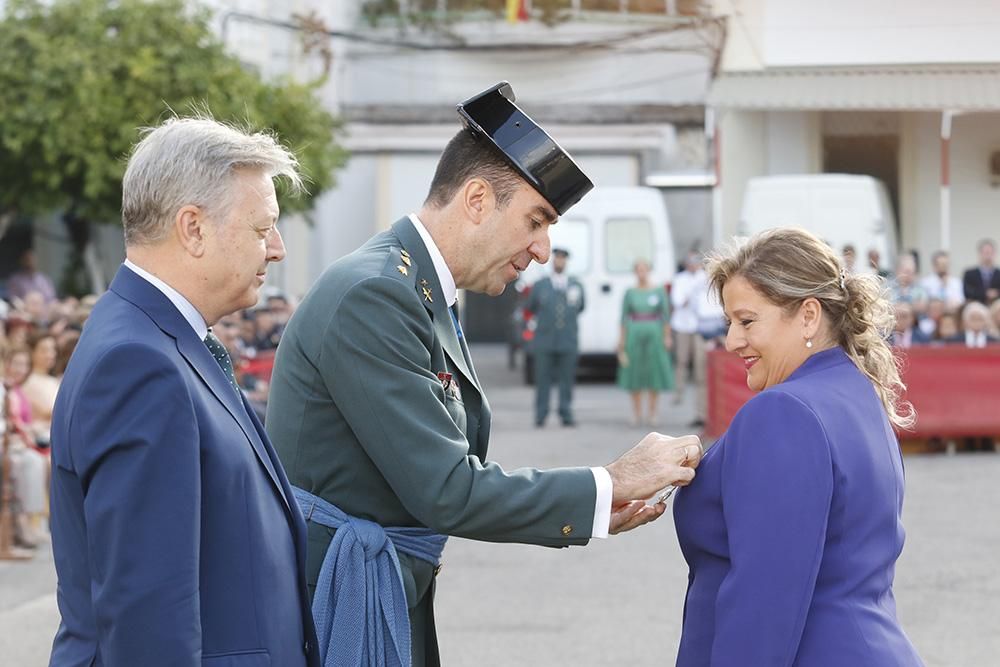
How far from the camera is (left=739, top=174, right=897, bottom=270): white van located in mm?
18922

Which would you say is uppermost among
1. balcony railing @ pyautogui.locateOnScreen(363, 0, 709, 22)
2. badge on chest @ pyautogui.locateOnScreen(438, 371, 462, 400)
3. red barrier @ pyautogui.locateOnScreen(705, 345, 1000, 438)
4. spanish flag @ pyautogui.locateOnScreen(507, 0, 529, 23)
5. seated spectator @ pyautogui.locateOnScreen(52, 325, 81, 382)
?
balcony railing @ pyautogui.locateOnScreen(363, 0, 709, 22)

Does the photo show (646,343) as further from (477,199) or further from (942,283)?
(477,199)

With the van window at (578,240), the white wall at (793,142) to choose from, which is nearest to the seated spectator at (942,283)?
the white wall at (793,142)

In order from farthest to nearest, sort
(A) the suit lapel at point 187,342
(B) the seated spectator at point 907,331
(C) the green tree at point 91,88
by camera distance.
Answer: (C) the green tree at point 91,88 → (B) the seated spectator at point 907,331 → (A) the suit lapel at point 187,342

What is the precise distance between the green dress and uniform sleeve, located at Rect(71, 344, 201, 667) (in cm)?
1410

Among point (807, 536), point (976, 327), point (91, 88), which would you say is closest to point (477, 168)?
point (807, 536)

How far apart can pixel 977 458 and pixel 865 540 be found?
1098cm

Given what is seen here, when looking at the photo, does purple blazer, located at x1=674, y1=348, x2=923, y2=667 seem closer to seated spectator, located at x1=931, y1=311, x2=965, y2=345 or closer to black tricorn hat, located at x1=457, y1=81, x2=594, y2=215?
black tricorn hat, located at x1=457, y1=81, x2=594, y2=215

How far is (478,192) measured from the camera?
11.3ft

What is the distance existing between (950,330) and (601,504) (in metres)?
11.8

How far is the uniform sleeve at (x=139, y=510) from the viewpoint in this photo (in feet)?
8.39

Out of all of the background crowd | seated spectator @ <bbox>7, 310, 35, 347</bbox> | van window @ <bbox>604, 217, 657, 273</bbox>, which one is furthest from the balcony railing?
seated spectator @ <bbox>7, 310, 35, 347</bbox>

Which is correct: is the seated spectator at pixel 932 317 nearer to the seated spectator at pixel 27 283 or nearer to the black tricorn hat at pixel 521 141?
the seated spectator at pixel 27 283

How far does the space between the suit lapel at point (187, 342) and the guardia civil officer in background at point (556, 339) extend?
13800 millimetres
